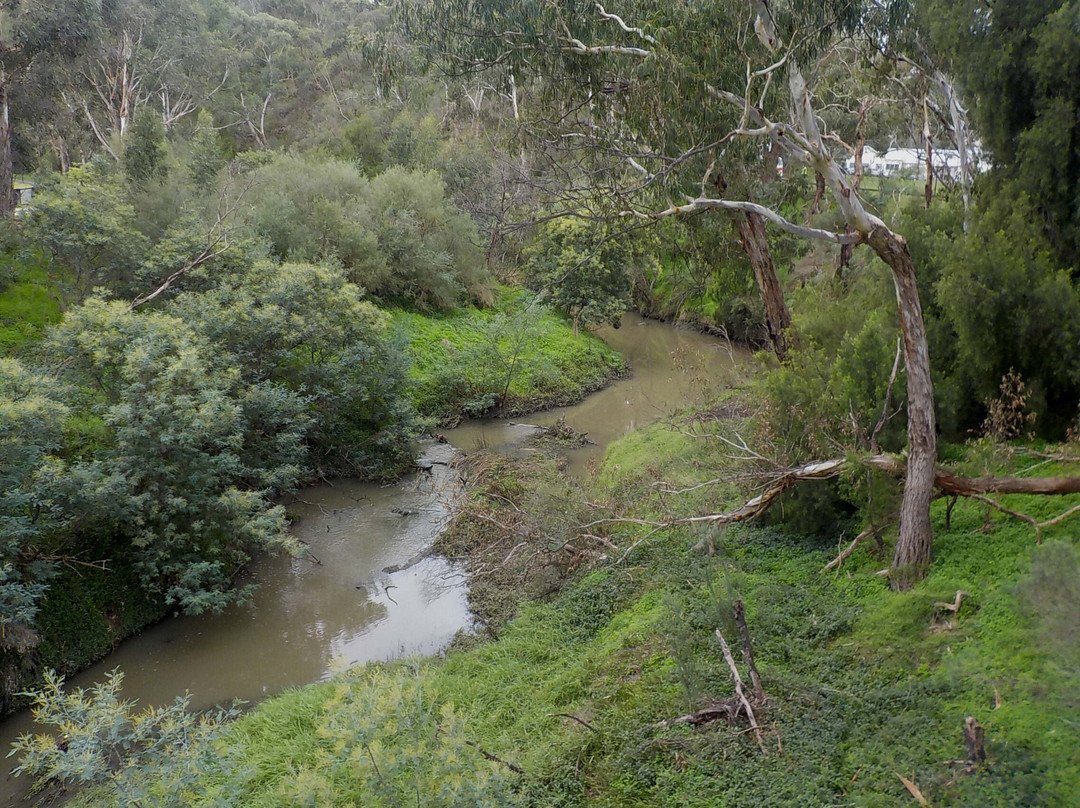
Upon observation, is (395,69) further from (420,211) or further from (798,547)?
(420,211)

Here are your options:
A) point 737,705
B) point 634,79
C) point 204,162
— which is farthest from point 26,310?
point 737,705

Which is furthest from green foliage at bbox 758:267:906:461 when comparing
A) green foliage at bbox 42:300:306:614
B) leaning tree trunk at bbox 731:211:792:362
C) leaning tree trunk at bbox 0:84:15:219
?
leaning tree trunk at bbox 0:84:15:219

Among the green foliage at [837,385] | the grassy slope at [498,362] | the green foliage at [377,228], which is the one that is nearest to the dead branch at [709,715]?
the green foliage at [837,385]

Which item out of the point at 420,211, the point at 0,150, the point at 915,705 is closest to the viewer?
the point at 915,705

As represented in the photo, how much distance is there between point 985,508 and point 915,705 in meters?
2.76

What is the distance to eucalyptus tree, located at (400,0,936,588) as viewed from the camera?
6.60 meters

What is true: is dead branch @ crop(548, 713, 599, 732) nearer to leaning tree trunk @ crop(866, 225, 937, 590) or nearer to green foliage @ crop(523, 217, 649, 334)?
leaning tree trunk @ crop(866, 225, 937, 590)

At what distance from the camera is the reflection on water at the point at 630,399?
17609mm

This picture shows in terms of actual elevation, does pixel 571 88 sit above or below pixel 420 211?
above

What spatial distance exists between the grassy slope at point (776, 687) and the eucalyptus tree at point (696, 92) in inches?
35.4

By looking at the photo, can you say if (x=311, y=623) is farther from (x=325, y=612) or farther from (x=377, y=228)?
(x=377, y=228)

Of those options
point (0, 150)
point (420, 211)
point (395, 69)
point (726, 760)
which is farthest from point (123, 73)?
point (726, 760)

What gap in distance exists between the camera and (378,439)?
16.0 m

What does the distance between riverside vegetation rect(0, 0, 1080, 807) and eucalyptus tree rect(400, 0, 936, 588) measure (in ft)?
0.24
